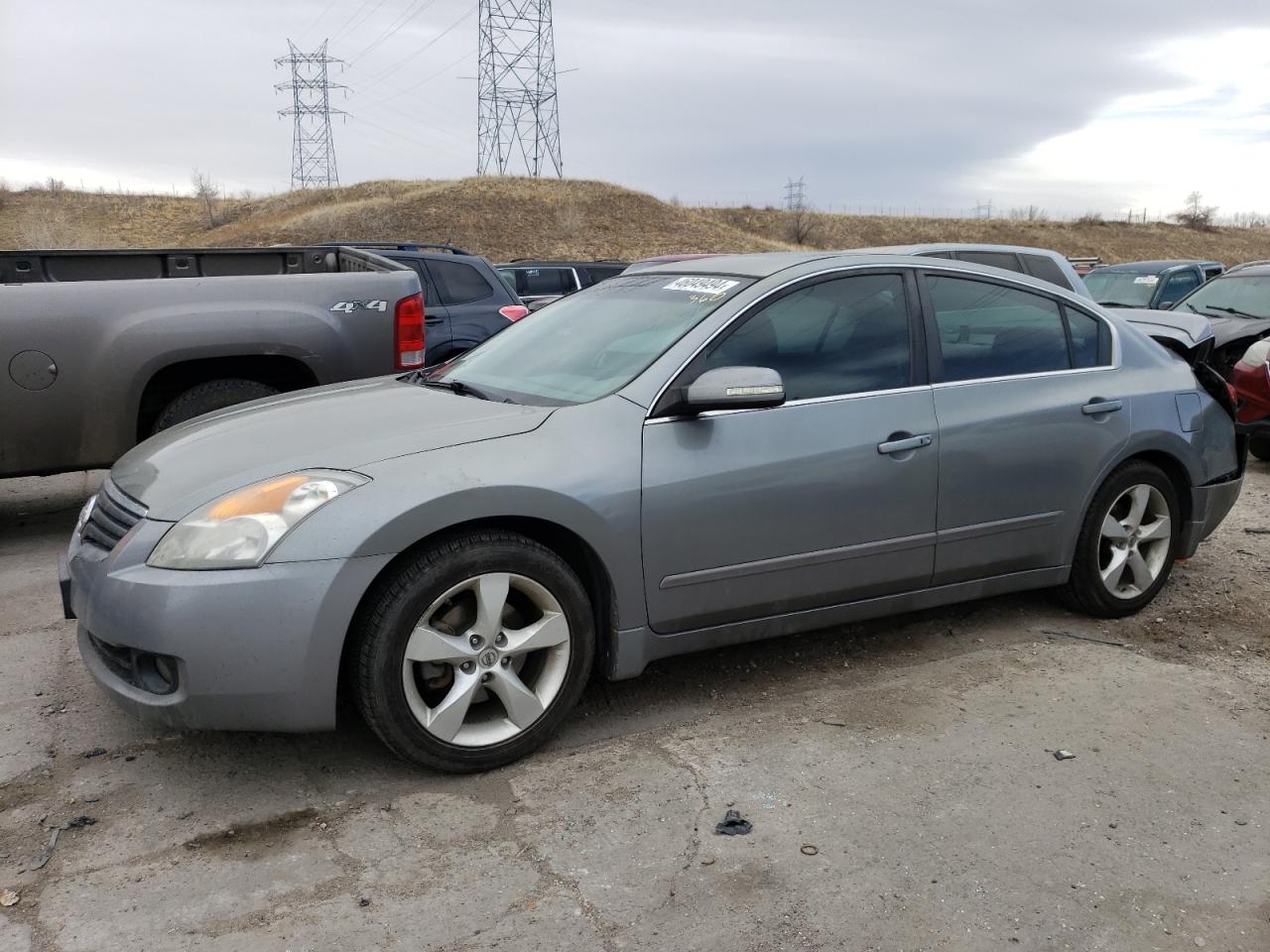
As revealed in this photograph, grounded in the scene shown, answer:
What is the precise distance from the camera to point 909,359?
401cm

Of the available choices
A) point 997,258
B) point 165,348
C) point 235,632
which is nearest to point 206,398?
point 165,348

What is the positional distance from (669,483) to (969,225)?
7964 cm

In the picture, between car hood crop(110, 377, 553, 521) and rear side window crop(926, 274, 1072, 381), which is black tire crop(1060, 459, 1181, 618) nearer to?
rear side window crop(926, 274, 1072, 381)

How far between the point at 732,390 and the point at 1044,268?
6.36 meters

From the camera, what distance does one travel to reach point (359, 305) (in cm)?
616

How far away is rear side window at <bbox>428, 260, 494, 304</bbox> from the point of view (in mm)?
9703

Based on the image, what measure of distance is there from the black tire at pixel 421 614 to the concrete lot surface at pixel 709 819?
0.36 ft

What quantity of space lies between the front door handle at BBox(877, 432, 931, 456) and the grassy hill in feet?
143

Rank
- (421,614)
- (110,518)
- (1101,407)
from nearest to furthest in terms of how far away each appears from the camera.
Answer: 1. (421,614)
2. (110,518)
3. (1101,407)

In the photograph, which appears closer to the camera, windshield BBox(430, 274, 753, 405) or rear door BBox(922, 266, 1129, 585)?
windshield BBox(430, 274, 753, 405)

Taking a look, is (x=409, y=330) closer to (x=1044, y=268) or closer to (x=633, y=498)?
(x=633, y=498)

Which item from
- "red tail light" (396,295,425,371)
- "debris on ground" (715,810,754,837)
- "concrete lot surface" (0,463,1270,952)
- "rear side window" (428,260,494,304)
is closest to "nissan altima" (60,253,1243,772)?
"concrete lot surface" (0,463,1270,952)

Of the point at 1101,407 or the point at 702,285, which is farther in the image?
the point at 1101,407

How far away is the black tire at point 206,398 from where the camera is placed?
582cm
